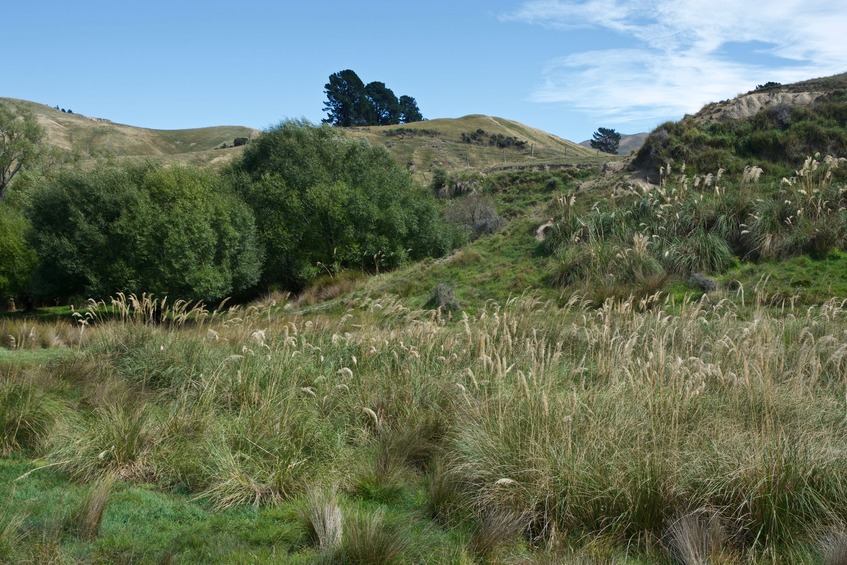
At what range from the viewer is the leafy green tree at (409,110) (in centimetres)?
12188

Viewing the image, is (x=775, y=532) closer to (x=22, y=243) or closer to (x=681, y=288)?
(x=681, y=288)

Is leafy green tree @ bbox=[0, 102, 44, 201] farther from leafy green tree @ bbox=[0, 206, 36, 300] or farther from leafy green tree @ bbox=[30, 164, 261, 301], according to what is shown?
leafy green tree @ bbox=[30, 164, 261, 301]

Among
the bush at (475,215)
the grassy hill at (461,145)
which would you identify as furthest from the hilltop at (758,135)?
the grassy hill at (461,145)

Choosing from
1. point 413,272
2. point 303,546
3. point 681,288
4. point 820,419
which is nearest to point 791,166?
point 681,288

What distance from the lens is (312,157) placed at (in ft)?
127

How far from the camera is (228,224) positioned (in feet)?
98.5

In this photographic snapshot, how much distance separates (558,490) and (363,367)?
423cm

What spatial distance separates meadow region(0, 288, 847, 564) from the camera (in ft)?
15.4

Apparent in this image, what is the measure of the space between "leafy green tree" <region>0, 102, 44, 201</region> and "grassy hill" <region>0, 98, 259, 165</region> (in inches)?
1391

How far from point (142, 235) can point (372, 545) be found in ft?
86.5

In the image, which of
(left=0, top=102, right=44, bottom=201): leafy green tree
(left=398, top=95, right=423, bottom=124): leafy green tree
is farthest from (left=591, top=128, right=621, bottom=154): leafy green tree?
(left=0, top=102, right=44, bottom=201): leafy green tree

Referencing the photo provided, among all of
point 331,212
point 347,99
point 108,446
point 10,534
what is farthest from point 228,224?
point 347,99

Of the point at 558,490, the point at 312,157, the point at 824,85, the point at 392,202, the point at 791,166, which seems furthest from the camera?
the point at 312,157

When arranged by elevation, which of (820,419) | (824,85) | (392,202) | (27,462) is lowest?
(27,462)
